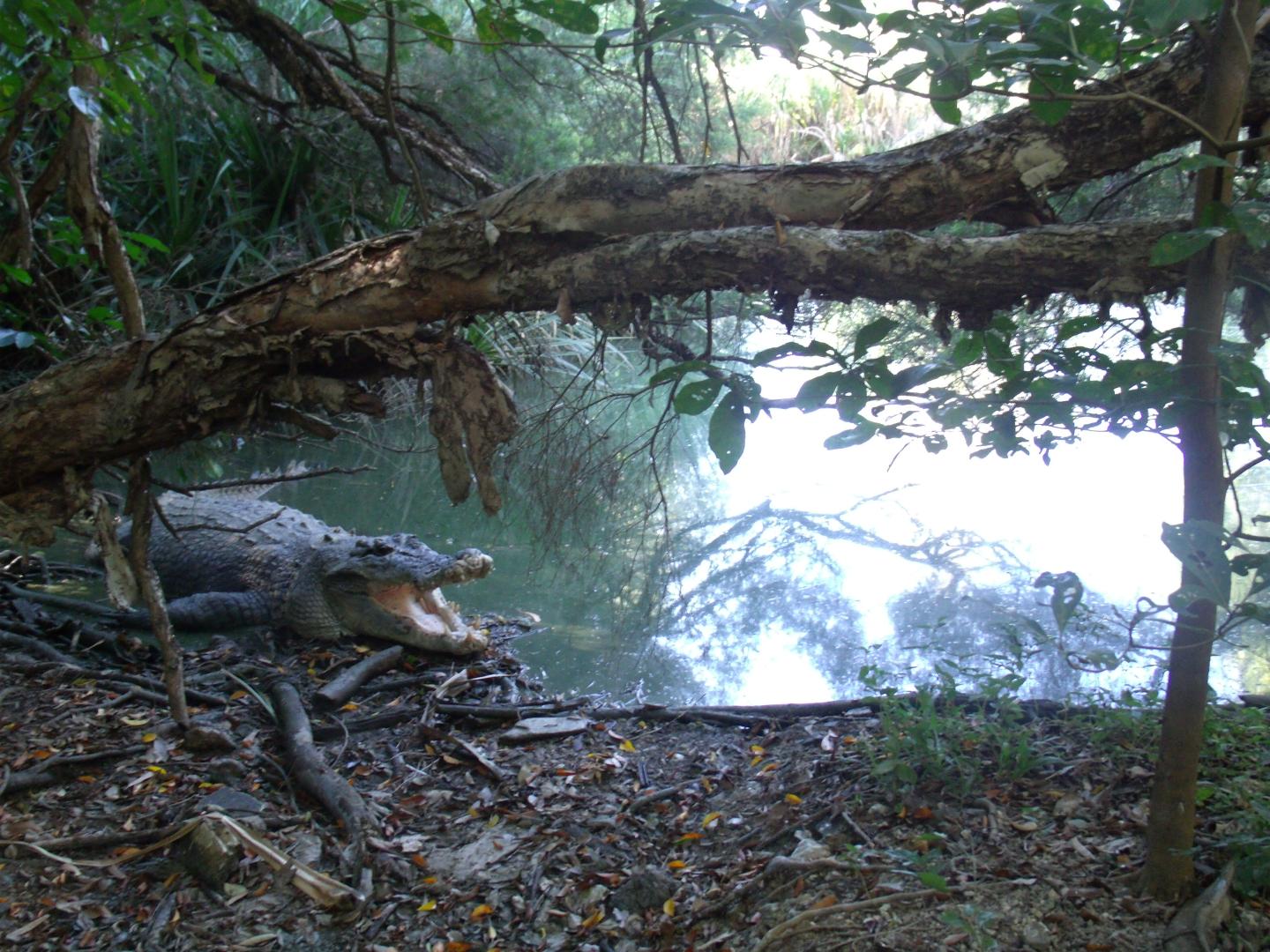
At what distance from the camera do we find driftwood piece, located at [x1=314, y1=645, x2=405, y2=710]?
11.4ft

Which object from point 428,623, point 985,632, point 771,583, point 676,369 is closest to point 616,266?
point 676,369

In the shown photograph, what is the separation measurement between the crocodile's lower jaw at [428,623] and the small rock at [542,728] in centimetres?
86

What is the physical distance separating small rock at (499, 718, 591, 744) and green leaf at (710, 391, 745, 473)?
1.73m

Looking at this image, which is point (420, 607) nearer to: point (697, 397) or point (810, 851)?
point (810, 851)

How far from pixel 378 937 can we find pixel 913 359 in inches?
79.7

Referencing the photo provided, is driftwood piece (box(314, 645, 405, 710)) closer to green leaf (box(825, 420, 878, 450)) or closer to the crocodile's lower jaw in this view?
the crocodile's lower jaw

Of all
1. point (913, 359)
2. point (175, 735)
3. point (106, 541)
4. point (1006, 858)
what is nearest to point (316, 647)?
point (175, 735)

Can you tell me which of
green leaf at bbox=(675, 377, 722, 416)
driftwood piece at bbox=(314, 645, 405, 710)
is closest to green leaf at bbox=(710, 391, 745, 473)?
green leaf at bbox=(675, 377, 722, 416)

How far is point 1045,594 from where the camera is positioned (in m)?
4.26

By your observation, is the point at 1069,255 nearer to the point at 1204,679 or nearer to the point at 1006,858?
the point at 1204,679

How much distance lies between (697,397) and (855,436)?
292 mm

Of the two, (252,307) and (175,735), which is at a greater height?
(252,307)

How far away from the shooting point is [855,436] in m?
1.59

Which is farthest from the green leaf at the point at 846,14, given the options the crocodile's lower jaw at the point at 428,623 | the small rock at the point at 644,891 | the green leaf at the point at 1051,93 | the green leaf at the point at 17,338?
the crocodile's lower jaw at the point at 428,623
